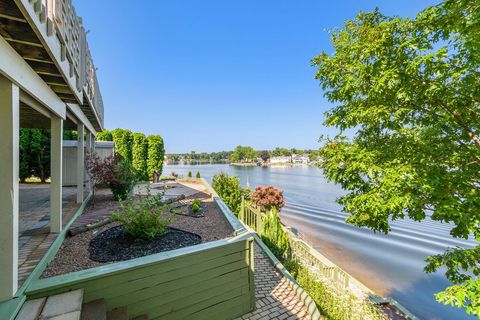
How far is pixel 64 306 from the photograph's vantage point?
6.95ft

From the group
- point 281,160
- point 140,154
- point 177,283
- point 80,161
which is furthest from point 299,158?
point 177,283

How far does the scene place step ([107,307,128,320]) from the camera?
2.37 meters

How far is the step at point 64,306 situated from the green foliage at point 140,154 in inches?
651

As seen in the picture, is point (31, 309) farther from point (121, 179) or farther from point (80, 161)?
point (121, 179)

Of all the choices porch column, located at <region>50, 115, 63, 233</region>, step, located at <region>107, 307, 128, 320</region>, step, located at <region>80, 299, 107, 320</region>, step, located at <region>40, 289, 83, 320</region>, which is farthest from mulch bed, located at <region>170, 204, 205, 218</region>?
step, located at <region>40, 289, 83, 320</region>

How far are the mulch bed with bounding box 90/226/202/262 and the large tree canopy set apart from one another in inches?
125

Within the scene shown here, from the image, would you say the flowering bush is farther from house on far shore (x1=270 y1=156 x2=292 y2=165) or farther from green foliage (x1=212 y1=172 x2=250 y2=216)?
house on far shore (x1=270 y1=156 x2=292 y2=165)

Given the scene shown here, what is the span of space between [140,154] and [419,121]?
18.0 meters

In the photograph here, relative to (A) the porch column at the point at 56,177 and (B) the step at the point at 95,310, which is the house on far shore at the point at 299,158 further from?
(B) the step at the point at 95,310

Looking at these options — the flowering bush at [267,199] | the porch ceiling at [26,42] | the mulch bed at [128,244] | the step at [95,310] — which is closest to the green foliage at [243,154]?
the flowering bush at [267,199]

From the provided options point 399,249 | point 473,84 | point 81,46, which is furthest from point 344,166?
point 399,249

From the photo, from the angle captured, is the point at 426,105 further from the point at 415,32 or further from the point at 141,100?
the point at 141,100

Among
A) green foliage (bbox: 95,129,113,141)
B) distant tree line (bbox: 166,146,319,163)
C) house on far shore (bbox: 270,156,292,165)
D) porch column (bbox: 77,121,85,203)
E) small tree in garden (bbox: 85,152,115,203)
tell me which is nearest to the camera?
porch column (bbox: 77,121,85,203)

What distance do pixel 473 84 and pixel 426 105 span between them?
0.58 m
